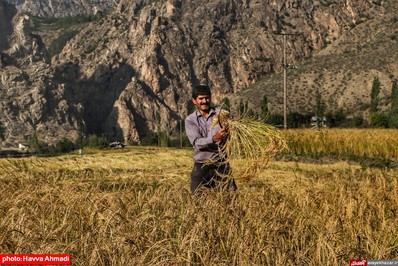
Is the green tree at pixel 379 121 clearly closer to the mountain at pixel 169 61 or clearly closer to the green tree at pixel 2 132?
the mountain at pixel 169 61

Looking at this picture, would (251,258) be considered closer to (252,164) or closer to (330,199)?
(252,164)

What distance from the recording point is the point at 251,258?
380 centimetres

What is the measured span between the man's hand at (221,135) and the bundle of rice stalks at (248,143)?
0.16ft

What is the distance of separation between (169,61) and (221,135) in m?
157

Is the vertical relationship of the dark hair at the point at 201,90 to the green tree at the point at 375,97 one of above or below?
below

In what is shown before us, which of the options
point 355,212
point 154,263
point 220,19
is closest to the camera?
point 154,263

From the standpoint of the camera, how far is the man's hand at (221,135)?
5.61 m

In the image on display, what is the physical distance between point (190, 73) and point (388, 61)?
69.7 meters

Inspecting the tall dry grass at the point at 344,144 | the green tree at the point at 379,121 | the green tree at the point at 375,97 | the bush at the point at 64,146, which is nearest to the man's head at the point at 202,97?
the tall dry grass at the point at 344,144

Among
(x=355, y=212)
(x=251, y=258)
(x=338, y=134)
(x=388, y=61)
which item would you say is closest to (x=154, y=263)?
(x=251, y=258)

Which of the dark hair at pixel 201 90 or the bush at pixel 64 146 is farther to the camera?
the bush at pixel 64 146

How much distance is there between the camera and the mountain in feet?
473

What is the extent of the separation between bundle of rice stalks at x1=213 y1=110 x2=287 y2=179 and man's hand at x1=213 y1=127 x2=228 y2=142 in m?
0.05

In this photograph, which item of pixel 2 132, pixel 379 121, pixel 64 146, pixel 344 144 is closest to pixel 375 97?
pixel 379 121
